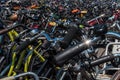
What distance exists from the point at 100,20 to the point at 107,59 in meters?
6.01

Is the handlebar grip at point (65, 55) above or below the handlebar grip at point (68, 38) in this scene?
below

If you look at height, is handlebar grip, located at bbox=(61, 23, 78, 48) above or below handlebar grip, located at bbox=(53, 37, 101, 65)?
above

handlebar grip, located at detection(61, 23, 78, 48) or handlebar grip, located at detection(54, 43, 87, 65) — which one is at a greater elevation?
handlebar grip, located at detection(61, 23, 78, 48)

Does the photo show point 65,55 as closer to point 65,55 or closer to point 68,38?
point 65,55

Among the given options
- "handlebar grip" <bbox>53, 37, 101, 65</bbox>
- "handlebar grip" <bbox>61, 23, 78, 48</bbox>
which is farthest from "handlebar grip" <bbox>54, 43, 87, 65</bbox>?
"handlebar grip" <bbox>61, 23, 78, 48</bbox>

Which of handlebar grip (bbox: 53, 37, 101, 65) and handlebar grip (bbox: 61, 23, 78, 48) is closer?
handlebar grip (bbox: 53, 37, 101, 65)

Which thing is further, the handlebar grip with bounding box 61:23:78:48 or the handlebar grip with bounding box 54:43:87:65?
the handlebar grip with bounding box 61:23:78:48

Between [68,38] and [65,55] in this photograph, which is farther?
[68,38]

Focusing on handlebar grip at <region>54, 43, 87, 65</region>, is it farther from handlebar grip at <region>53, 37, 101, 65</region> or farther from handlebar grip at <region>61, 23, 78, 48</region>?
handlebar grip at <region>61, 23, 78, 48</region>

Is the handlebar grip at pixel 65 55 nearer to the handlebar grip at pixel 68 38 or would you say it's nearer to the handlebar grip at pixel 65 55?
the handlebar grip at pixel 65 55

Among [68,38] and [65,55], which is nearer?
[65,55]

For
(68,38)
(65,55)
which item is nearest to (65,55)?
(65,55)

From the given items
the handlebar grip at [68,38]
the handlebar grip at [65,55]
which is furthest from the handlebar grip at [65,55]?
the handlebar grip at [68,38]

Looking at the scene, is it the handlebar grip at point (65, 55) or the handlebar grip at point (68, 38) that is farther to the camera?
the handlebar grip at point (68, 38)
